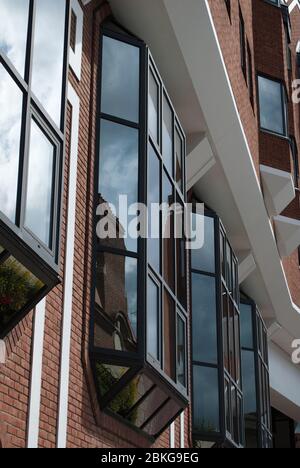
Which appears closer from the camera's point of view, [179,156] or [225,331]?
[179,156]

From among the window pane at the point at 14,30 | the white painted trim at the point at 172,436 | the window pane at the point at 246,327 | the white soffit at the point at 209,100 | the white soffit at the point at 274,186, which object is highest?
the white soffit at the point at 274,186

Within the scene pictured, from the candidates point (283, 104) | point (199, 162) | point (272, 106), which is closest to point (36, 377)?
point (199, 162)

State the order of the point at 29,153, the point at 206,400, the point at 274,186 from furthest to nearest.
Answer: the point at 274,186 < the point at 206,400 < the point at 29,153

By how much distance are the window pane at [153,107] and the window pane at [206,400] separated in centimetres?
469

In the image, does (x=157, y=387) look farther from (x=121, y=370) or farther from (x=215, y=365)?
(x=215, y=365)

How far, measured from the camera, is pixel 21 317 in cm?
775

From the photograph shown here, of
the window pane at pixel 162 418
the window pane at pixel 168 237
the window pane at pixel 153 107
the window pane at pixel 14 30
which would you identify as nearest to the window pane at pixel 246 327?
the window pane at pixel 162 418

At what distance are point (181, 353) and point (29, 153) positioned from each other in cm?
524

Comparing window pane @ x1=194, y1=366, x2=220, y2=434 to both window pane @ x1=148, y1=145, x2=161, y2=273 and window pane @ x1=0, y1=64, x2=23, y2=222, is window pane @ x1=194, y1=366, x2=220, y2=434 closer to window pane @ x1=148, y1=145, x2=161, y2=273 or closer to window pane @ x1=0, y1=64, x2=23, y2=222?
window pane @ x1=148, y1=145, x2=161, y2=273

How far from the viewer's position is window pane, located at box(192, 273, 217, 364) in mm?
15320

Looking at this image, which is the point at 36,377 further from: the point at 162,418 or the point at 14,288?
the point at 162,418

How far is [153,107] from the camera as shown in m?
12.0

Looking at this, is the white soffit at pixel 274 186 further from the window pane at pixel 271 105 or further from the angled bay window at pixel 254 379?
the angled bay window at pixel 254 379

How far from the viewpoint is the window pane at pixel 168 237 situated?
1173cm
